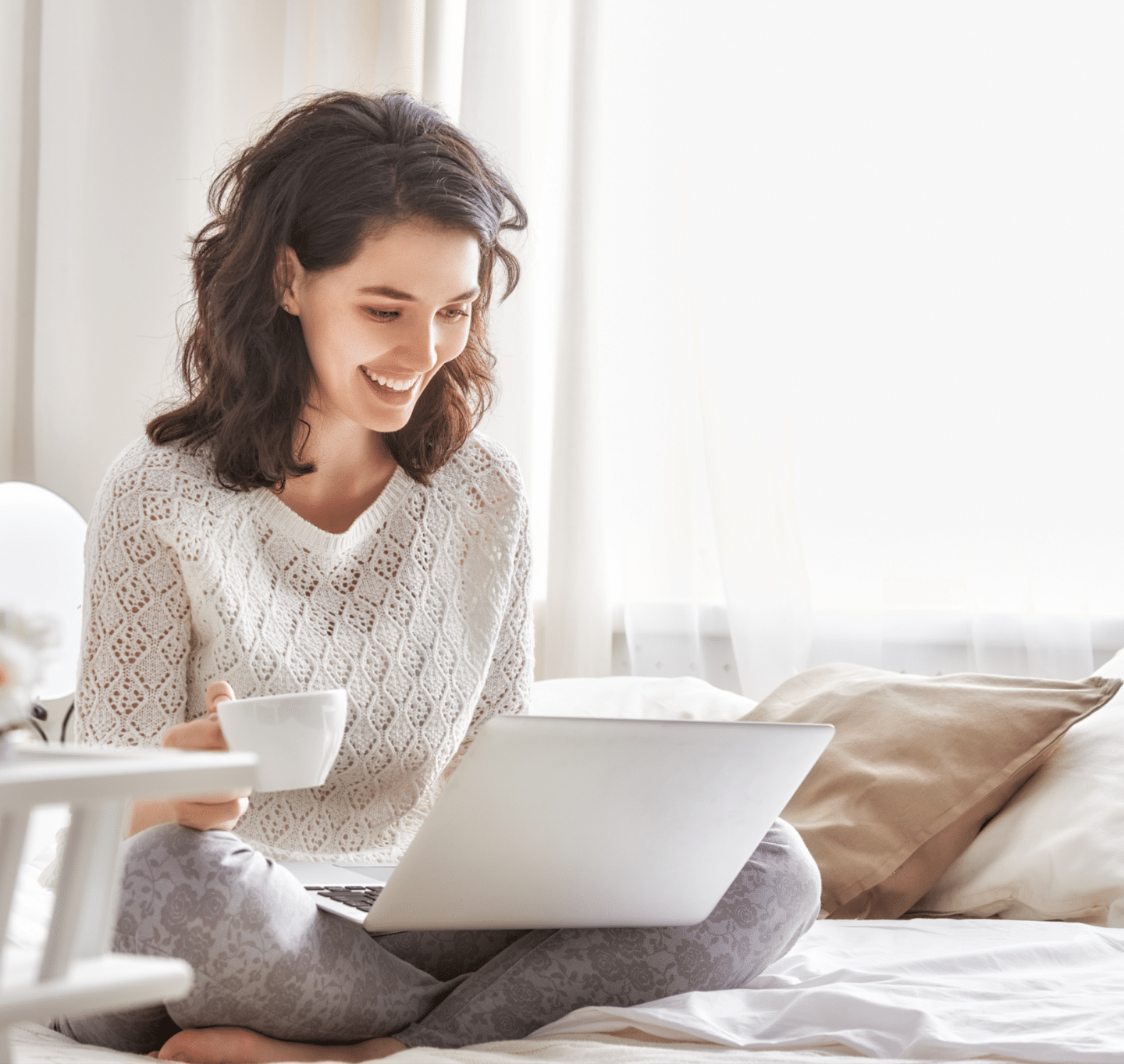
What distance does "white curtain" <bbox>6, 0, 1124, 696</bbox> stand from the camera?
211cm

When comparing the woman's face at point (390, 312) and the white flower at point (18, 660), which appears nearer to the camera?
the white flower at point (18, 660)

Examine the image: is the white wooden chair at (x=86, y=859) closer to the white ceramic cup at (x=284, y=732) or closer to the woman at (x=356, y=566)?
the white ceramic cup at (x=284, y=732)

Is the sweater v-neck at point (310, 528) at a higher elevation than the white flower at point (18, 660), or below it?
below

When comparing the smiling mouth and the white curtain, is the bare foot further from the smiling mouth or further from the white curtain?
the white curtain

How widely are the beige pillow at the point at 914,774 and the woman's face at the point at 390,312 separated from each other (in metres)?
0.67

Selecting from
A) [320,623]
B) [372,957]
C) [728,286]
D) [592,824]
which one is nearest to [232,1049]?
[372,957]

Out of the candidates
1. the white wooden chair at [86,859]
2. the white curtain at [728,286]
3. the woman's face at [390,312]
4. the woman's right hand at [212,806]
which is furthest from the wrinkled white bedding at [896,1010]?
the white curtain at [728,286]

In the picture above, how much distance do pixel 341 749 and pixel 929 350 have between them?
52.7 inches

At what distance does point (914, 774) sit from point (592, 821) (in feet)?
2.47

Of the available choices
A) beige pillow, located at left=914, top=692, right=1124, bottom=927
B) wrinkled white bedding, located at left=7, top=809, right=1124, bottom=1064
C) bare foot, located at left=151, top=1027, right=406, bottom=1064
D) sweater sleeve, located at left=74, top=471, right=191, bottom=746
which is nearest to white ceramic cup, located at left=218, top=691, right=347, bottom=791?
wrinkled white bedding, located at left=7, top=809, right=1124, bottom=1064

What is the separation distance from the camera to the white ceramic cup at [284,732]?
0.71m

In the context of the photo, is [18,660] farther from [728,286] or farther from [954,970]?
[728,286]

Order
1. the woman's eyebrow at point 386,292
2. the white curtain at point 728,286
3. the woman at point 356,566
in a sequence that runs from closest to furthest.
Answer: the woman at point 356,566, the woman's eyebrow at point 386,292, the white curtain at point 728,286

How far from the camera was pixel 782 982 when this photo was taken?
1072 mm
